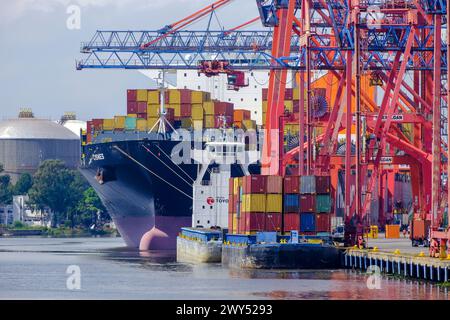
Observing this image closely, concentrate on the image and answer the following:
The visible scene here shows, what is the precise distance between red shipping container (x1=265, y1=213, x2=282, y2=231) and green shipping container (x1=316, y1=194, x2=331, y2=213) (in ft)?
6.49

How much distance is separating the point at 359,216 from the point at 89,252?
3299 cm

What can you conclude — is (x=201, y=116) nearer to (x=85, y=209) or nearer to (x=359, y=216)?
(x=359, y=216)

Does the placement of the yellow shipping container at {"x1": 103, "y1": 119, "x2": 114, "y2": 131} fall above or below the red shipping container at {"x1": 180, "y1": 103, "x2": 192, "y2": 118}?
below

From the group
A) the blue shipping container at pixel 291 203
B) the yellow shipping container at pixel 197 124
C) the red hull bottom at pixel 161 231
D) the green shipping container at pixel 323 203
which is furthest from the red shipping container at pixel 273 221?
the yellow shipping container at pixel 197 124

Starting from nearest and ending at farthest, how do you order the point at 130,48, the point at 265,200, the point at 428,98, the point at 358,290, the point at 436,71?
the point at 358,290
the point at 436,71
the point at 265,200
the point at 428,98
the point at 130,48

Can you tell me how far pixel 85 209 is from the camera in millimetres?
193500

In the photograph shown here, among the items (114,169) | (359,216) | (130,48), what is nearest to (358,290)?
(359,216)

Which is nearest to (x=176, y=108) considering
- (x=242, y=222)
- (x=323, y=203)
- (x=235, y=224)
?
(x=235, y=224)

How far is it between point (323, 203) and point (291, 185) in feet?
5.81

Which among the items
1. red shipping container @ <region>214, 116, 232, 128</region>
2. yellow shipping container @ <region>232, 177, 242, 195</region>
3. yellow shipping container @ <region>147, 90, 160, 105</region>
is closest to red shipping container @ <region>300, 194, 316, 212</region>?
yellow shipping container @ <region>232, 177, 242, 195</region>

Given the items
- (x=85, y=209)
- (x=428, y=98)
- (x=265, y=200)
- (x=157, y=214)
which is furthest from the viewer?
(x=85, y=209)

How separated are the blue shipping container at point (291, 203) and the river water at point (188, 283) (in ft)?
13.9

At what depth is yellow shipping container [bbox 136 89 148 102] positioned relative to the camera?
10669 cm

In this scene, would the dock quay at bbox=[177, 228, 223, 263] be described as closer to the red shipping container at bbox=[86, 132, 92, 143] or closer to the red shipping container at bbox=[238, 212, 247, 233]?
the red shipping container at bbox=[238, 212, 247, 233]
